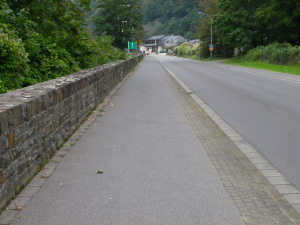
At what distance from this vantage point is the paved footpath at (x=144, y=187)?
4.29 meters

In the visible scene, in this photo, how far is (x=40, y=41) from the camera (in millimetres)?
11906

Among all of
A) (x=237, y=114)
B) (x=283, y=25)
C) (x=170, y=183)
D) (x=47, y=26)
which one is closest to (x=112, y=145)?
(x=170, y=183)

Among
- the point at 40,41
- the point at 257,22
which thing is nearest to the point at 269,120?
the point at 40,41

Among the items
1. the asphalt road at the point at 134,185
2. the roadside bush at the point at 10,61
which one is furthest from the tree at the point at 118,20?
the asphalt road at the point at 134,185

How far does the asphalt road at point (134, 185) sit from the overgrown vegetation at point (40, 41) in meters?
2.04

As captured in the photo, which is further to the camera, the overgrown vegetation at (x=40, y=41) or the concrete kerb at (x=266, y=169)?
the overgrown vegetation at (x=40, y=41)

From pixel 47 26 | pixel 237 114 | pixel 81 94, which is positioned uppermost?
pixel 47 26

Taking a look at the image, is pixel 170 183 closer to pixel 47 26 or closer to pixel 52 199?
pixel 52 199

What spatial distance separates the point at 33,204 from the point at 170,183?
1668 millimetres

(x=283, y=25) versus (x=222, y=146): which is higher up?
(x=283, y=25)

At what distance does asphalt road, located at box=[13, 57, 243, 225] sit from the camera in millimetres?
4301

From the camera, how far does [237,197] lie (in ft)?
16.0

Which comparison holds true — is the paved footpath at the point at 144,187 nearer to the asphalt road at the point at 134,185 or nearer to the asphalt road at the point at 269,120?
the asphalt road at the point at 134,185

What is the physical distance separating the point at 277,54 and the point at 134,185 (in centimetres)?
4219
